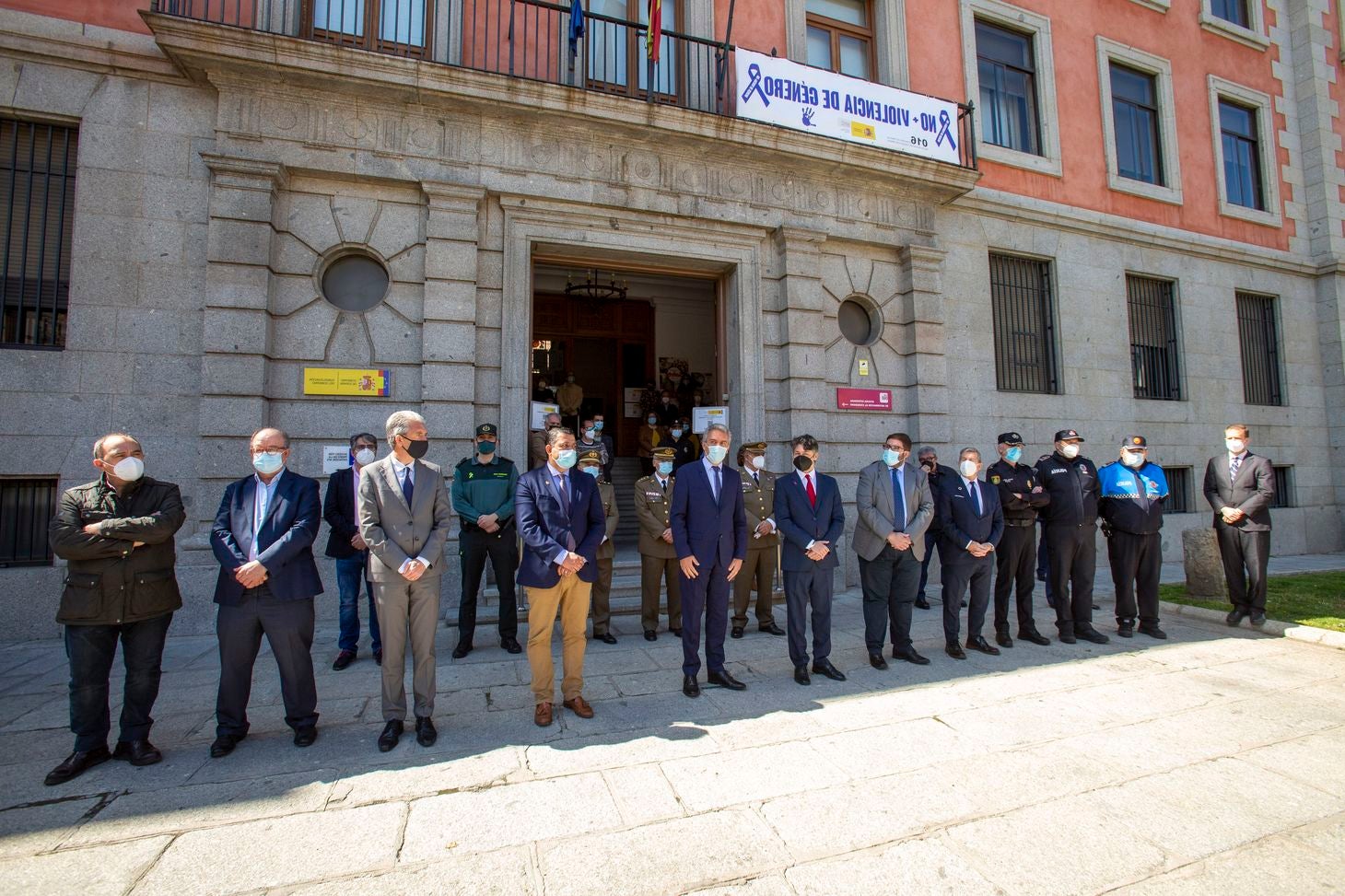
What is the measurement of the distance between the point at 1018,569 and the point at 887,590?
1766 mm

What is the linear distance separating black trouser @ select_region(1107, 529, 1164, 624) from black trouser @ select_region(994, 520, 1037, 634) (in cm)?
113

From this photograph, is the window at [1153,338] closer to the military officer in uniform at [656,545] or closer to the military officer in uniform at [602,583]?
the military officer in uniform at [656,545]

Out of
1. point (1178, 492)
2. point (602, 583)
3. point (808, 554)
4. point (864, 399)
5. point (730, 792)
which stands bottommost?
point (730, 792)

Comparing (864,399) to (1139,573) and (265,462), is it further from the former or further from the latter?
(265,462)

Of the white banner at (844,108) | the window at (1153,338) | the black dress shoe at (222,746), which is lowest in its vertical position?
the black dress shoe at (222,746)

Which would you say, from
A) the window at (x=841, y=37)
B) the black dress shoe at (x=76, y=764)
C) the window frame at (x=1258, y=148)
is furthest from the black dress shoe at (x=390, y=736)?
the window frame at (x=1258, y=148)

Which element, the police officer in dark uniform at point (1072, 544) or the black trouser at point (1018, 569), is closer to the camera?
the black trouser at point (1018, 569)

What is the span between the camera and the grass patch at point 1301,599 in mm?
6922

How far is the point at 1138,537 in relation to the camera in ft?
22.2

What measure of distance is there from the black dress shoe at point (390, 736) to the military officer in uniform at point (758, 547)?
12.0 ft

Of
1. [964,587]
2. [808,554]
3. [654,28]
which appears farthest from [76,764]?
[654,28]

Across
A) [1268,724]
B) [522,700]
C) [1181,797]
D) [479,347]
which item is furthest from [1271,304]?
[522,700]

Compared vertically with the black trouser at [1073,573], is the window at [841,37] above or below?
above

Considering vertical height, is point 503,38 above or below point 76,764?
above
